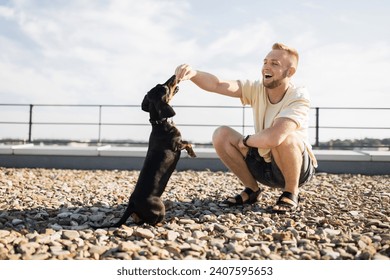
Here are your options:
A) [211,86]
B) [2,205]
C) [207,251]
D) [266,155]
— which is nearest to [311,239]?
[207,251]

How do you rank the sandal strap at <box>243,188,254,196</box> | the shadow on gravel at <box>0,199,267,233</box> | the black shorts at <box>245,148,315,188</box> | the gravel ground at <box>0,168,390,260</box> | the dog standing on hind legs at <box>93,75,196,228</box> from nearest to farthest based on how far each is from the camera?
the gravel ground at <box>0,168,390,260</box> → the dog standing on hind legs at <box>93,75,196,228</box> → the shadow on gravel at <box>0,199,267,233</box> → the black shorts at <box>245,148,315,188</box> → the sandal strap at <box>243,188,254,196</box>

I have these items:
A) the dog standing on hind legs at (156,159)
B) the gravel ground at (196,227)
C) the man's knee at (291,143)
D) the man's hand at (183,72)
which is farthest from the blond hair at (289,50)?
the gravel ground at (196,227)

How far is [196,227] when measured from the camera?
9.56ft

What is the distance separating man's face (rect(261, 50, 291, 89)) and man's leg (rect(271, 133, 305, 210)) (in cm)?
50

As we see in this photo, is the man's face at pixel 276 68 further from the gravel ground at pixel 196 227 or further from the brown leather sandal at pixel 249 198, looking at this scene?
the gravel ground at pixel 196 227


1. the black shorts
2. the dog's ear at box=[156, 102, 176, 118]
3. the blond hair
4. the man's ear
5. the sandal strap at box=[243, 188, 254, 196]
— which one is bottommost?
the sandal strap at box=[243, 188, 254, 196]

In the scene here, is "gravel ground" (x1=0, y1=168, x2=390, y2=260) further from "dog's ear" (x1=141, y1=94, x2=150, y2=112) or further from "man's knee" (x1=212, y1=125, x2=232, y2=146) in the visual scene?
"dog's ear" (x1=141, y1=94, x2=150, y2=112)

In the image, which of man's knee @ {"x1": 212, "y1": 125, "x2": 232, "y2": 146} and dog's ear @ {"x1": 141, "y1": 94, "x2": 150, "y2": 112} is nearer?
dog's ear @ {"x1": 141, "y1": 94, "x2": 150, "y2": 112}

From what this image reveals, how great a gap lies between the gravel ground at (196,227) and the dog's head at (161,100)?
33.9 inches

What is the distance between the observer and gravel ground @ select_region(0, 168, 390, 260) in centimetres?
239

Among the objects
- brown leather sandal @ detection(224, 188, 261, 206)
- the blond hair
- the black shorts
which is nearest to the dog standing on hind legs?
the black shorts

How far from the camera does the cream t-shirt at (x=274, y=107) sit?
3.28 meters

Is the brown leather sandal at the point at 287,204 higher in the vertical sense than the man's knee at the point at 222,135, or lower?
lower
